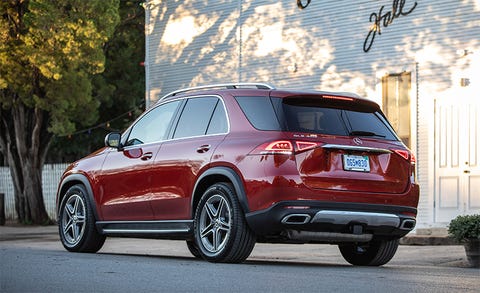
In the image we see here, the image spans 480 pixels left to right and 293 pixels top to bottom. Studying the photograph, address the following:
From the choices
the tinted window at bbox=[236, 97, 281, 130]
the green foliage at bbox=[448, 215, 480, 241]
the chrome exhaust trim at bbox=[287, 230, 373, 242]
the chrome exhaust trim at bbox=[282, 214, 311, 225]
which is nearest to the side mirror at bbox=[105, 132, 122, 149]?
the tinted window at bbox=[236, 97, 281, 130]

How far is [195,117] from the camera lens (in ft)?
39.4

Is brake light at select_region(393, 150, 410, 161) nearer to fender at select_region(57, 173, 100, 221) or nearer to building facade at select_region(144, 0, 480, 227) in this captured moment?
fender at select_region(57, 173, 100, 221)

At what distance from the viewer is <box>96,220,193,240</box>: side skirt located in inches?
461

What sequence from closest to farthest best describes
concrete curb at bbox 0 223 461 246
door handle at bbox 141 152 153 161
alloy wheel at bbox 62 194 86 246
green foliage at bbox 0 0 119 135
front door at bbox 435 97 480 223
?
door handle at bbox 141 152 153 161
alloy wheel at bbox 62 194 86 246
concrete curb at bbox 0 223 461 246
front door at bbox 435 97 480 223
green foliage at bbox 0 0 119 135

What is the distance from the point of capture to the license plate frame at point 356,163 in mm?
10914

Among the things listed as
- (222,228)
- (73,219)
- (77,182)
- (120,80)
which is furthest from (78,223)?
(120,80)

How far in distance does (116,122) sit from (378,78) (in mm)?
21438

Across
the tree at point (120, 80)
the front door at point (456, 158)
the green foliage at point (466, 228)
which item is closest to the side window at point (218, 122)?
the green foliage at point (466, 228)

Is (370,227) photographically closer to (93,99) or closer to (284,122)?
(284,122)

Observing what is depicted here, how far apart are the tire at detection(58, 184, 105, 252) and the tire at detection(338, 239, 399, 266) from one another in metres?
3.05

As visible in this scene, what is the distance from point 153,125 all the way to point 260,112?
6.53ft

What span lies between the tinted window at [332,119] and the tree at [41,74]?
1594 cm

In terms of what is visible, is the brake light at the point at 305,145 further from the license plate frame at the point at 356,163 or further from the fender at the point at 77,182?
the fender at the point at 77,182

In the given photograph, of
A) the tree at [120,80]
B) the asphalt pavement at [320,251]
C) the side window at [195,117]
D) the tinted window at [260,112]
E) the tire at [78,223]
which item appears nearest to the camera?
the tinted window at [260,112]
